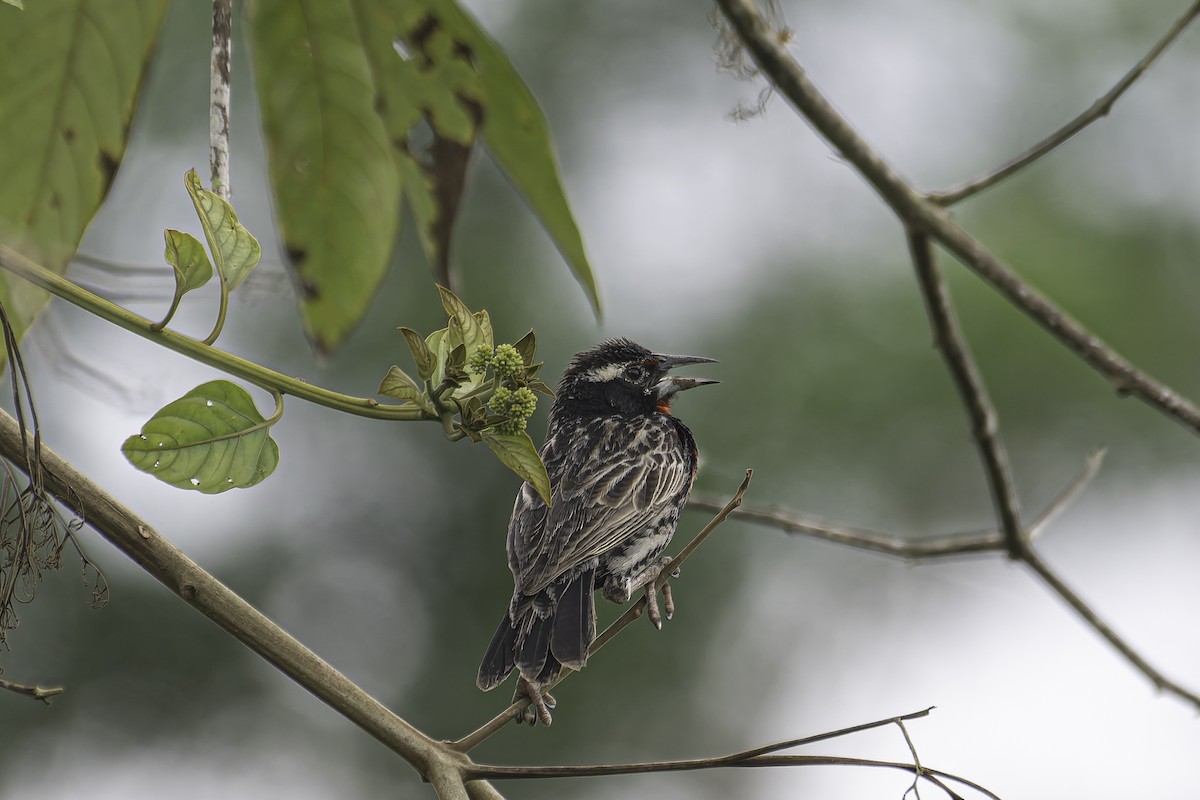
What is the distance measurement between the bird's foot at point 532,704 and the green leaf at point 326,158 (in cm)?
111

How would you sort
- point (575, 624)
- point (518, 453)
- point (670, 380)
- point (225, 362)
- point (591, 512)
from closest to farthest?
point (225, 362) → point (518, 453) → point (575, 624) → point (591, 512) → point (670, 380)

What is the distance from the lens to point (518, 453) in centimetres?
178

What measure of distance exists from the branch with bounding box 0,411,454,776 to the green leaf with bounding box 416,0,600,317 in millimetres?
736

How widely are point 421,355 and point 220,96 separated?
0.53m

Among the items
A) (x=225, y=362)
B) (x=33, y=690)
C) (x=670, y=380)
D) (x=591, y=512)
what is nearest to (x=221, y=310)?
(x=225, y=362)

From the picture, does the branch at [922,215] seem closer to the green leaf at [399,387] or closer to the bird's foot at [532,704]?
the green leaf at [399,387]

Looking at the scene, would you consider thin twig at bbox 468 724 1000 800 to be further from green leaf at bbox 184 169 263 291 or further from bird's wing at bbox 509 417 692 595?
bird's wing at bbox 509 417 692 595

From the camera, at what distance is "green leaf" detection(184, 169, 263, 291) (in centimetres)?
179

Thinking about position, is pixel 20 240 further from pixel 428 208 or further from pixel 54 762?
pixel 54 762

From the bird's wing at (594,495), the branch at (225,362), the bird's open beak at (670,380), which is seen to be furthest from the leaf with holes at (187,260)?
the bird's open beak at (670,380)

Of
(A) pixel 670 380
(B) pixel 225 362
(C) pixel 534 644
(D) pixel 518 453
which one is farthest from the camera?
(A) pixel 670 380

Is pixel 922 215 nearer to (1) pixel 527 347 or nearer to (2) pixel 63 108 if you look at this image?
(1) pixel 527 347

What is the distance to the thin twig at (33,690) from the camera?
2122mm

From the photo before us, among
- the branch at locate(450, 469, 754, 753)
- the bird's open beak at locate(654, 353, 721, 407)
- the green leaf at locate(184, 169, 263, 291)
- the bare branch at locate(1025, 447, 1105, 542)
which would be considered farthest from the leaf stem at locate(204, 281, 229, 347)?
the bird's open beak at locate(654, 353, 721, 407)
